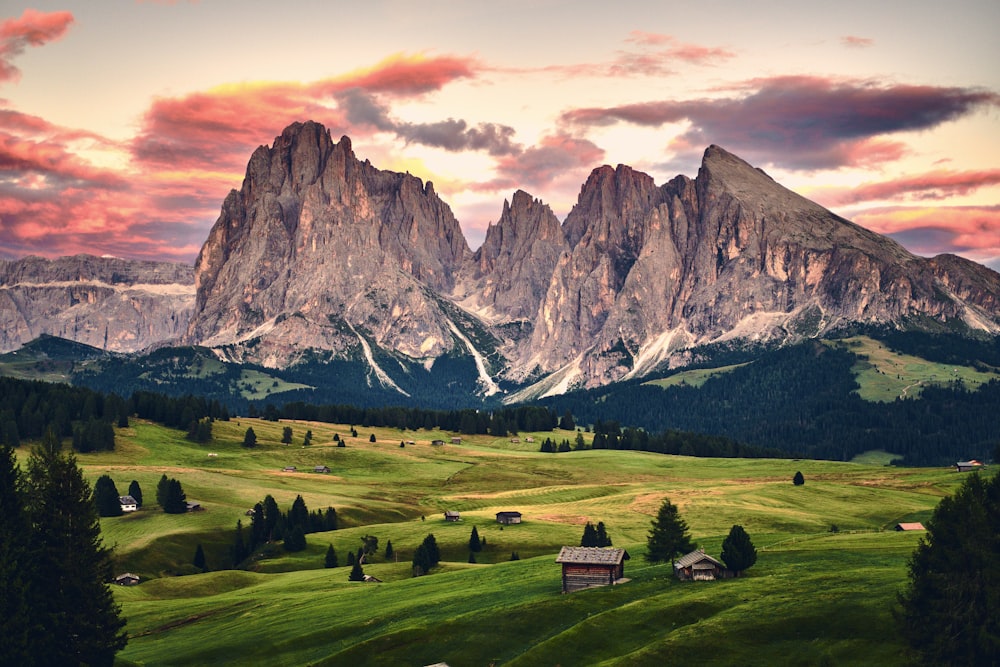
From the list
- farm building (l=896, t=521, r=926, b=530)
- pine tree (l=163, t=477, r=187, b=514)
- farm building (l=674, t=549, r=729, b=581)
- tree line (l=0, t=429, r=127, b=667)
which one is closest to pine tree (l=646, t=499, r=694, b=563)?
farm building (l=674, t=549, r=729, b=581)

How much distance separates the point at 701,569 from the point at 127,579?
73.8 metres

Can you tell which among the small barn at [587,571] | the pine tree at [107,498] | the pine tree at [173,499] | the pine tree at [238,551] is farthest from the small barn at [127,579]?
the small barn at [587,571]

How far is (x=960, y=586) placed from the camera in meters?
60.7

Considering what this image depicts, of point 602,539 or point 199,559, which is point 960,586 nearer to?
point 602,539

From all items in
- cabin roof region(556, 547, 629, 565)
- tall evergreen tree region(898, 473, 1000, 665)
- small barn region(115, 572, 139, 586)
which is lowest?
small barn region(115, 572, 139, 586)

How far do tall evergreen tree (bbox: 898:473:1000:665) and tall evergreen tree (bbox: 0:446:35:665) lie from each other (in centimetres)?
5812

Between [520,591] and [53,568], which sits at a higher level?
[53,568]

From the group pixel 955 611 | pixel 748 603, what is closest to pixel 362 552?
pixel 748 603

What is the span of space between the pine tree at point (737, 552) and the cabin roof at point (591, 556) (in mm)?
9724

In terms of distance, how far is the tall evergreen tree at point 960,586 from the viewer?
191 ft

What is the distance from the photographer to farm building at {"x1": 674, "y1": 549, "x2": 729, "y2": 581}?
8488 centimetres

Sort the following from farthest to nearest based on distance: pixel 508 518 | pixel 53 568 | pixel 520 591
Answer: pixel 508 518 < pixel 520 591 < pixel 53 568

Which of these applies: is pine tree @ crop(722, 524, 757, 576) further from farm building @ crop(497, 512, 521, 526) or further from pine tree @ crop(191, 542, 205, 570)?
pine tree @ crop(191, 542, 205, 570)

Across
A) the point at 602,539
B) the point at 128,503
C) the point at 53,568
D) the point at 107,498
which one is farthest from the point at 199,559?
the point at 53,568
